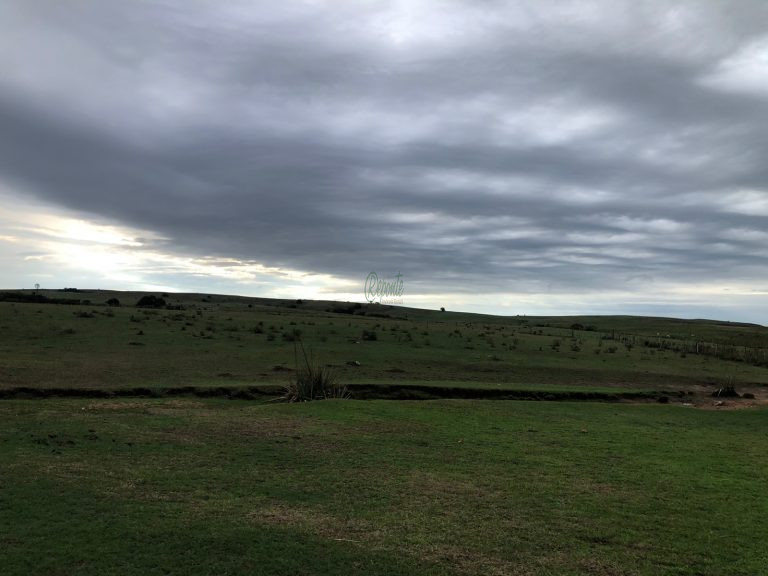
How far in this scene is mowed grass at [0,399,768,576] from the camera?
5.76 metres

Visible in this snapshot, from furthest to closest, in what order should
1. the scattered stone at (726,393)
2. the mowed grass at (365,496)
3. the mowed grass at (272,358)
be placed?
the scattered stone at (726,393) → the mowed grass at (272,358) → the mowed grass at (365,496)

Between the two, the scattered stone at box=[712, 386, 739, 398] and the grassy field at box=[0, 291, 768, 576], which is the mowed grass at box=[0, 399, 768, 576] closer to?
the grassy field at box=[0, 291, 768, 576]

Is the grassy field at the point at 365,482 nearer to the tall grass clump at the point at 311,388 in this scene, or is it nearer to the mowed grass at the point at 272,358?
the mowed grass at the point at 272,358

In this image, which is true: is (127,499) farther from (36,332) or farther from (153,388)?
(36,332)

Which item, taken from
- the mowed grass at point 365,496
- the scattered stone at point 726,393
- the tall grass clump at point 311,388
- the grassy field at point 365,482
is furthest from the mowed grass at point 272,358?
the mowed grass at point 365,496

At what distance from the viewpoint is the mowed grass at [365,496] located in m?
5.76

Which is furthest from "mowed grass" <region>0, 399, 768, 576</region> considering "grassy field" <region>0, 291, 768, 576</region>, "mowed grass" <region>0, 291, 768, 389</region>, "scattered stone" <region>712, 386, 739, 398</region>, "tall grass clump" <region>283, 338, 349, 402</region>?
"scattered stone" <region>712, 386, 739, 398</region>

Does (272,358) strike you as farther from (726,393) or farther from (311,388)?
(726,393)

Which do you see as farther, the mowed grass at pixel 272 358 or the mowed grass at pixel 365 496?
the mowed grass at pixel 272 358

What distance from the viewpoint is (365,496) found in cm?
768

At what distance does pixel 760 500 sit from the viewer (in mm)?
8102

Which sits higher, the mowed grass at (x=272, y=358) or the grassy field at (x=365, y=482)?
the mowed grass at (x=272, y=358)

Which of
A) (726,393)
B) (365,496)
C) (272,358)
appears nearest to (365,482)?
(365,496)

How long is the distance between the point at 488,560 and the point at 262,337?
2715 centimetres
